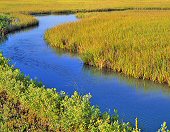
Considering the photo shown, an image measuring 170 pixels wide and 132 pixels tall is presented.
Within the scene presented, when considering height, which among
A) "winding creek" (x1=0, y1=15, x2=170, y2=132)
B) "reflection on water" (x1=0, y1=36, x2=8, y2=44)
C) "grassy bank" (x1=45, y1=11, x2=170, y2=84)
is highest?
"grassy bank" (x1=45, y1=11, x2=170, y2=84)

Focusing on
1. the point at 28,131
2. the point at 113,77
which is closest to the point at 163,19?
the point at 113,77

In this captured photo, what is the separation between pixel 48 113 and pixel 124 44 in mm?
12278

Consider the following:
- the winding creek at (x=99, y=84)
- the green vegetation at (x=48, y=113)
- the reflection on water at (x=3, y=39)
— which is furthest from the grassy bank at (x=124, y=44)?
the green vegetation at (x=48, y=113)

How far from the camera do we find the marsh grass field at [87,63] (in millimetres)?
11008

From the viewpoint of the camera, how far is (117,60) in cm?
2084

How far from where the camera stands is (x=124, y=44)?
23156 millimetres

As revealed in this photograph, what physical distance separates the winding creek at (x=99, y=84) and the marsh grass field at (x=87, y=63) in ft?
2.38

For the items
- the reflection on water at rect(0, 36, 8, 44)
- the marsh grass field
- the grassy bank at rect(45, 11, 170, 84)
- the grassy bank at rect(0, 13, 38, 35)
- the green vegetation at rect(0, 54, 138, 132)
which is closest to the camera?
the green vegetation at rect(0, 54, 138, 132)

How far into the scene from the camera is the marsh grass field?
36.1ft

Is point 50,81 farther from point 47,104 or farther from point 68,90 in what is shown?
point 47,104

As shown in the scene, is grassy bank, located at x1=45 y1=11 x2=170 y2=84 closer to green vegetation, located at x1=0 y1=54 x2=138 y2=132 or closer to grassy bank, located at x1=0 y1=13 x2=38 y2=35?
grassy bank, located at x1=0 y1=13 x2=38 y2=35

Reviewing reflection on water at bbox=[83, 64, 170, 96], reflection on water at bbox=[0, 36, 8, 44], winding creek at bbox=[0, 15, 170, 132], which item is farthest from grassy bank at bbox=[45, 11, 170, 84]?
reflection on water at bbox=[0, 36, 8, 44]

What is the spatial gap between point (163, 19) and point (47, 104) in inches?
853

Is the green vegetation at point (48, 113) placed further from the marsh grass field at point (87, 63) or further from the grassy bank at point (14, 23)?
the grassy bank at point (14, 23)
